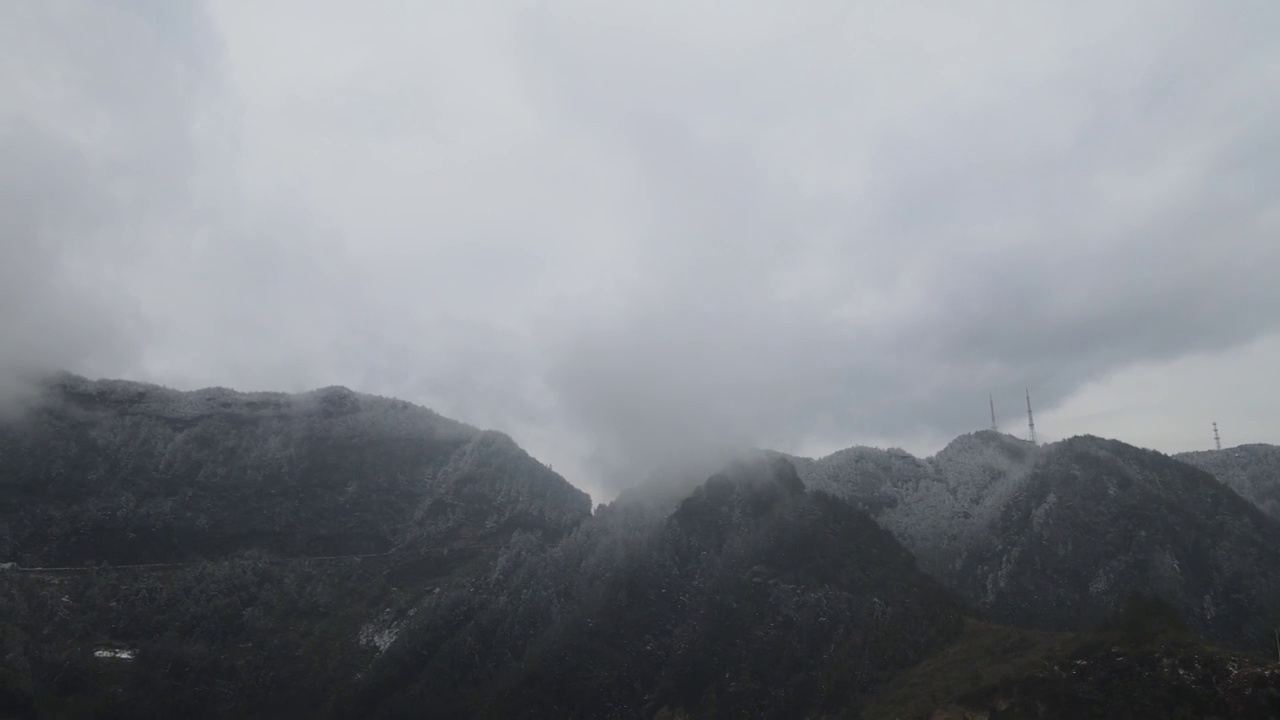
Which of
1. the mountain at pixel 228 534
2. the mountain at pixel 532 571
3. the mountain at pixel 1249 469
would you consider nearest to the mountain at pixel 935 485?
the mountain at pixel 532 571

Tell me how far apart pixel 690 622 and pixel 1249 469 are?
120 metres

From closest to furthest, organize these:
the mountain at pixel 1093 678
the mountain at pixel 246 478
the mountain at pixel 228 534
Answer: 1. the mountain at pixel 1093 678
2. the mountain at pixel 228 534
3. the mountain at pixel 246 478

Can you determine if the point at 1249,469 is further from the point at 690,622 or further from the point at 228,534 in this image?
the point at 228,534

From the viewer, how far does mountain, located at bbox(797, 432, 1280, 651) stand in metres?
118

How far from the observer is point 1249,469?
Answer: 163 metres

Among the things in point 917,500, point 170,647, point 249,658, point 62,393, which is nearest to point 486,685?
point 249,658

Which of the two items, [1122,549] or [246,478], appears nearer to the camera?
[1122,549]

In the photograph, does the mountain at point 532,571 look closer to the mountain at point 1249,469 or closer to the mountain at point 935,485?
the mountain at point 935,485

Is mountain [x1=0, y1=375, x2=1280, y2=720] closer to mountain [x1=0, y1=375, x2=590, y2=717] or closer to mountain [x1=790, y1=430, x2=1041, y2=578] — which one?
mountain [x1=0, y1=375, x2=590, y2=717]

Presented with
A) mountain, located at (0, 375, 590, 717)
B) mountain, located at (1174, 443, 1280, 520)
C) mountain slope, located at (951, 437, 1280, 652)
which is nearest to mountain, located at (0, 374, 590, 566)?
mountain, located at (0, 375, 590, 717)

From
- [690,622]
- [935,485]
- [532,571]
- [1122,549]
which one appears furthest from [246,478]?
[1122,549]

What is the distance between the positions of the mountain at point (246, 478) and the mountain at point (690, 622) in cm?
2102

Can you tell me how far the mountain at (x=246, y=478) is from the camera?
127562mm

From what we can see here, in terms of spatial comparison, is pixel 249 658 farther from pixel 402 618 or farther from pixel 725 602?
pixel 725 602
